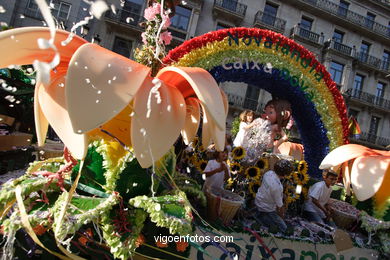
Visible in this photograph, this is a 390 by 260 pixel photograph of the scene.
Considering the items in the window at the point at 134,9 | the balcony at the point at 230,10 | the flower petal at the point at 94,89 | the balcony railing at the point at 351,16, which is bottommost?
the flower petal at the point at 94,89

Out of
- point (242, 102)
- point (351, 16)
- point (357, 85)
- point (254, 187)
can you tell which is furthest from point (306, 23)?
point (254, 187)

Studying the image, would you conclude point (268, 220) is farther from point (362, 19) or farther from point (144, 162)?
point (362, 19)

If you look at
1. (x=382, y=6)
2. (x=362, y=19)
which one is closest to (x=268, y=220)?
(x=362, y=19)

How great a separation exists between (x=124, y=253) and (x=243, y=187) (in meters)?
1.94

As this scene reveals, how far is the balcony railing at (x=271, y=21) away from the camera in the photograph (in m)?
14.2

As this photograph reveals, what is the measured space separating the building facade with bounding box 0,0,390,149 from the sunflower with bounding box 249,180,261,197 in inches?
435

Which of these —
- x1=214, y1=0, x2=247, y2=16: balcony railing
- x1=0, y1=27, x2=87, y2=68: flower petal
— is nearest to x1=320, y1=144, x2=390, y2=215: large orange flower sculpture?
x1=0, y1=27, x2=87, y2=68: flower petal

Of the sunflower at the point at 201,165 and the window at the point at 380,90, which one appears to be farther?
the window at the point at 380,90

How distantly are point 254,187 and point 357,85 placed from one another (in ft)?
60.6

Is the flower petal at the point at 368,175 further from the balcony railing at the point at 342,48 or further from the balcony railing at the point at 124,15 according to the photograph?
the balcony railing at the point at 342,48

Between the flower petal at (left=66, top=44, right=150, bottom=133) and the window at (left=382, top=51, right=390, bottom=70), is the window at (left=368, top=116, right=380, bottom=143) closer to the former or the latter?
the window at (left=382, top=51, right=390, bottom=70)

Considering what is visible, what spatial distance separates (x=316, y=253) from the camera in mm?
2100

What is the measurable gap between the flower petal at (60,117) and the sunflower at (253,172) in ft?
6.14

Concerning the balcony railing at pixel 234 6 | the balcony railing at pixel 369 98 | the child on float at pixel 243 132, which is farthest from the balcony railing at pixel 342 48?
the child on float at pixel 243 132
